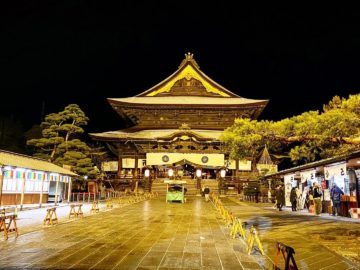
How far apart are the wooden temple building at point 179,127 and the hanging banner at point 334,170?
21458mm

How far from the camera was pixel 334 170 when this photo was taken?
54.2 feet

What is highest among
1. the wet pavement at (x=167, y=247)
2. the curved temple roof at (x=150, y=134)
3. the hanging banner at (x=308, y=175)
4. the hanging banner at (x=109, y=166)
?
the curved temple roof at (x=150, y=134)

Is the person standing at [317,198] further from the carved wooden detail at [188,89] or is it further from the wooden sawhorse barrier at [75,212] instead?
the carved wooden detail at [188,89]

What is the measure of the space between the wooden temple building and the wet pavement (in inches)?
1087

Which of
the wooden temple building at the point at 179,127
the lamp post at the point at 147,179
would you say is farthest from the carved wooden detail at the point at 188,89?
the lamp post at the point at 147,179

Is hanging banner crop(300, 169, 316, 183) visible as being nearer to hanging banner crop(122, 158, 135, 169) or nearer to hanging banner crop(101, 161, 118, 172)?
hanging banner crop(122, 158, 135, 169)

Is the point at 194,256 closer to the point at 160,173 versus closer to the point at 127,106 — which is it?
the point at 160,173

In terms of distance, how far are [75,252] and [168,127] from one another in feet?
127

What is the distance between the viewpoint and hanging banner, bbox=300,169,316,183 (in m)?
19.4

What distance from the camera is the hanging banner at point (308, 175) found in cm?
1942

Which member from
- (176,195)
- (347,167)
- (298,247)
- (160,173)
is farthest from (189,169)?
(298,247)

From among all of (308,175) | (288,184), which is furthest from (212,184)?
(308,175)

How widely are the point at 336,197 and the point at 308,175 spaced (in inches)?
146

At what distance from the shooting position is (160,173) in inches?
1677
